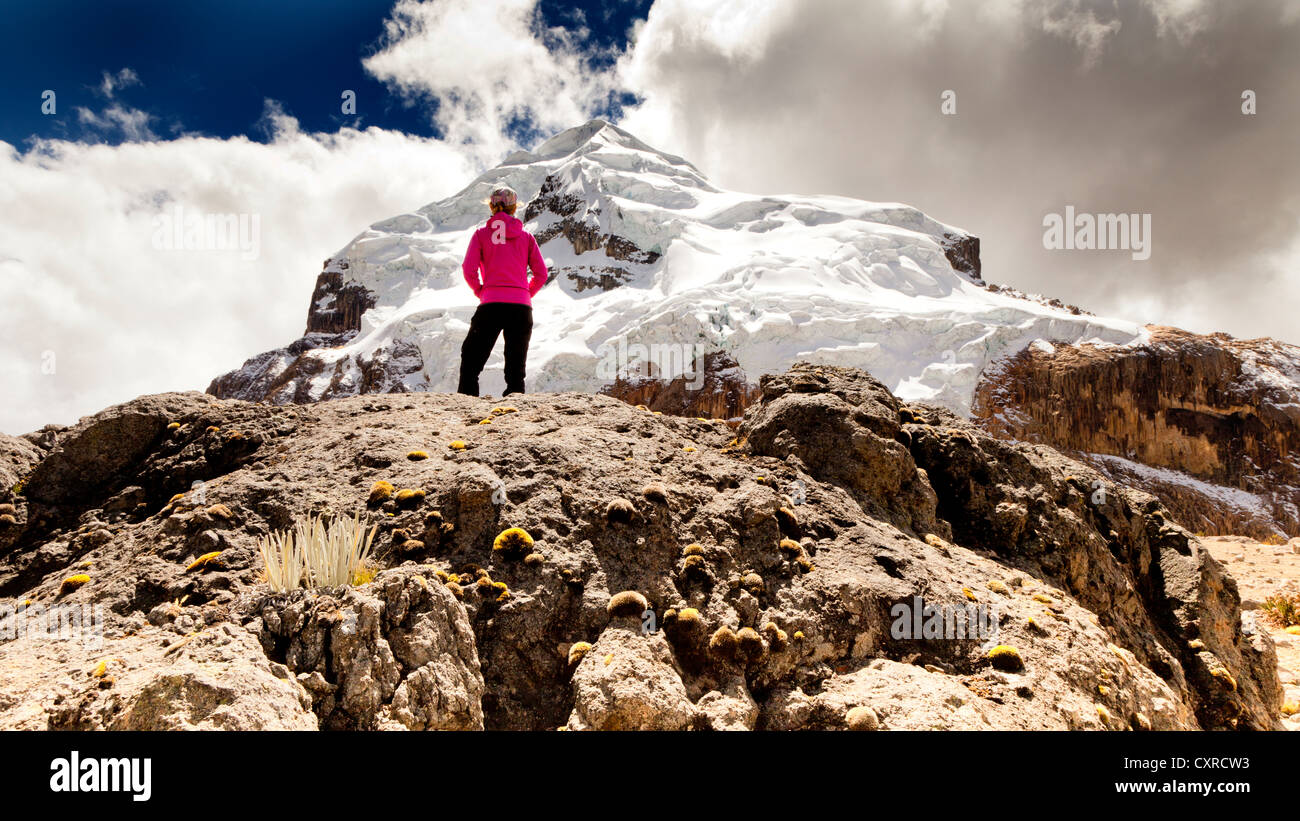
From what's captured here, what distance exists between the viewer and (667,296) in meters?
74.1

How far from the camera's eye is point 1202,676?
575cm

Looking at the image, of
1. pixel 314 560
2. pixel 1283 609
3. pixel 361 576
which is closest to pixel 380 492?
pixel 361 576

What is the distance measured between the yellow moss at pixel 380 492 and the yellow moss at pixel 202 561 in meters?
1.03

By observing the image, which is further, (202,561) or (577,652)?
(202,561)

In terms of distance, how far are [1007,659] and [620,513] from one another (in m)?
2.61

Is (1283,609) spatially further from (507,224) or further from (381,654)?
(381,654)

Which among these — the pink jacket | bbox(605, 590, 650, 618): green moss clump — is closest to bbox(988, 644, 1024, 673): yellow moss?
bbox(605, 590, 650, 618): green moss clump

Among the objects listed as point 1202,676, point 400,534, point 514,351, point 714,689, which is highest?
point 514,351

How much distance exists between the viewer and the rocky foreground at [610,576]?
3469 mm

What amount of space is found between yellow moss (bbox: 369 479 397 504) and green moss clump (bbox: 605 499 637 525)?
1.69 m

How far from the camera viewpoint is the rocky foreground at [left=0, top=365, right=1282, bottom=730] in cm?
347
